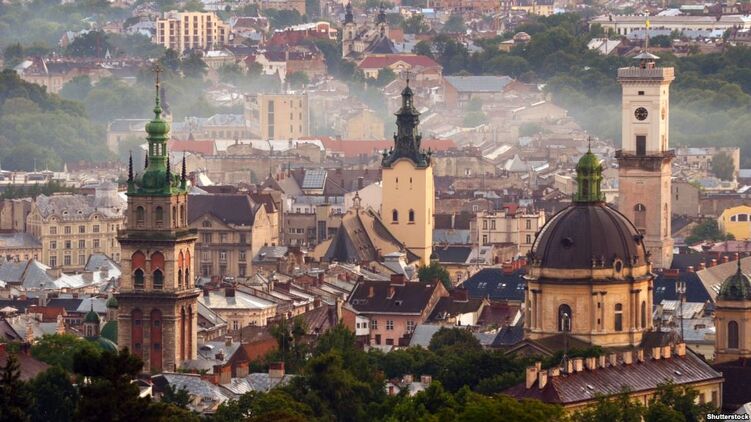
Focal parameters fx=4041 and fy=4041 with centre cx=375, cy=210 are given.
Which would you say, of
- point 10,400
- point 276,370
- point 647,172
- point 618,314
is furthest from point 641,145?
point 10,400

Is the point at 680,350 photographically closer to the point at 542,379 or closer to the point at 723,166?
the point at 542,379

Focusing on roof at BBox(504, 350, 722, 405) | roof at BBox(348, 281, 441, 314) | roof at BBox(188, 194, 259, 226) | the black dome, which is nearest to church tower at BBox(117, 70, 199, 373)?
the black dome

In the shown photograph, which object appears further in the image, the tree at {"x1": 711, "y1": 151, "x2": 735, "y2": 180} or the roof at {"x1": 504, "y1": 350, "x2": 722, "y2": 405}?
the tree at {"x1": 711, "y1": 151, "x2": 735, "y2": 180}

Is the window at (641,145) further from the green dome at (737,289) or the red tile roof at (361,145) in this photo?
the red tile roof at (361,145)

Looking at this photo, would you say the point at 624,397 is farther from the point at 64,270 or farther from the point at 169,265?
the point at 64,270

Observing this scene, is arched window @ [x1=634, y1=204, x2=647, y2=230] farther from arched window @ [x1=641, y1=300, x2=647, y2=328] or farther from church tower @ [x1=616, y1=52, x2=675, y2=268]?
arched window @ [x1=641, y1=300, x2=647, y2=328]

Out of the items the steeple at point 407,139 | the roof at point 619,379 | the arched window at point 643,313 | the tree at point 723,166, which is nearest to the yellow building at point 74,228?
the steeple at point 407,139
